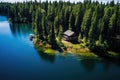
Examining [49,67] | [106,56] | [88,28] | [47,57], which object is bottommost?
[49,67]

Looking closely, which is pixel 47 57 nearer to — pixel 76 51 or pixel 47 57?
pixel 47 57

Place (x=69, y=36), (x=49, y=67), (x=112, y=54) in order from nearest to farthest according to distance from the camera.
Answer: (x=49, y=67), (x=112, y=54), (x=69, y=36)

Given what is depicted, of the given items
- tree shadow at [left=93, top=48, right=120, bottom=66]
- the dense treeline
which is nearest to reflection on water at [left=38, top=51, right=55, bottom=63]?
the dense treeline

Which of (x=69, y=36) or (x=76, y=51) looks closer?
(x=76, y=51)

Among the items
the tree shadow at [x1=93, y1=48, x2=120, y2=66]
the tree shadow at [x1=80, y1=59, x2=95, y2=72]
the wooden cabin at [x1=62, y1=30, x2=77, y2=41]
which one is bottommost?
the tree shadow at [x1=80, y1=59, x2=95, y2=72]

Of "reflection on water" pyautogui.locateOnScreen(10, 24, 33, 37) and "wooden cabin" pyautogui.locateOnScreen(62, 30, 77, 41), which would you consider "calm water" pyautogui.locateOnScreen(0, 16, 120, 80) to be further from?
"reflection on water" pyautogui.locateOnScreen(10, 24, 33, 37)

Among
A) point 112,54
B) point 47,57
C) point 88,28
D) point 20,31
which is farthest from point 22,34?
point 112,54

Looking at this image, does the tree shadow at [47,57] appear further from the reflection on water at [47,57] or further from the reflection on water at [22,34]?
the reflection on water at [22,34]

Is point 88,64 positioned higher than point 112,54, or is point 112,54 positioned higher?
point 112,54

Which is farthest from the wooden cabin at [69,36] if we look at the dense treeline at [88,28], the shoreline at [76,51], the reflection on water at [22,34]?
the reflection on water at [22,34]
